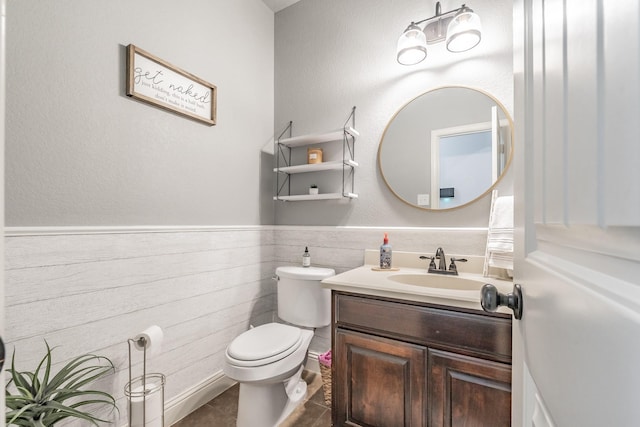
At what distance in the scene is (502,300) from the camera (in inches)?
21.3

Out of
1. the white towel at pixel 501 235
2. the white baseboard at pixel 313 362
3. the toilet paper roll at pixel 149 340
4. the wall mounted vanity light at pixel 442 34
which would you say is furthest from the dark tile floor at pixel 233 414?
the wall mounted vanity light at pixel 442 34

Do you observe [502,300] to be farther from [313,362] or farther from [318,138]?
[313,362]

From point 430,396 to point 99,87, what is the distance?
197 centimetres

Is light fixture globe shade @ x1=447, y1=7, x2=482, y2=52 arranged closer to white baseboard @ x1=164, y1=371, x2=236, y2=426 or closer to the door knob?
the door knob

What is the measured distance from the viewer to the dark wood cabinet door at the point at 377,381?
119cm

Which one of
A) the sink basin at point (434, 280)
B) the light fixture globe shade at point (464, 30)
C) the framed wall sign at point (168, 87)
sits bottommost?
the sink basin at point (434, 280)

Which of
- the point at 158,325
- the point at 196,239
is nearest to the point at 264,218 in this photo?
the point at 196,239

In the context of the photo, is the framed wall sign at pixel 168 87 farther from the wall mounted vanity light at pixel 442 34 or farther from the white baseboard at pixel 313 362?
the white baseboard at pixel 313 362

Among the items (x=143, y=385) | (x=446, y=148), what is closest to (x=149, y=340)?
(x=143, y=385)

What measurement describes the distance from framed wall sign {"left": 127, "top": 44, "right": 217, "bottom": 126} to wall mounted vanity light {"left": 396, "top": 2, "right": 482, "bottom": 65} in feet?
3.94

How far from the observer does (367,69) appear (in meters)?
1.92

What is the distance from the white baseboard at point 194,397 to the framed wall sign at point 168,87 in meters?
1.59

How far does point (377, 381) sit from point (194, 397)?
3.62ft

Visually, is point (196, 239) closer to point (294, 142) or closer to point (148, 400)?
point (148, 400)
